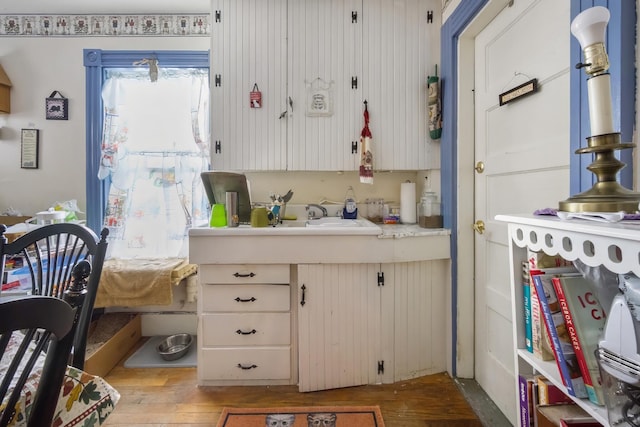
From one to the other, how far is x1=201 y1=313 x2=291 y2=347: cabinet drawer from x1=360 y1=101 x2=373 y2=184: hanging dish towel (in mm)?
1024

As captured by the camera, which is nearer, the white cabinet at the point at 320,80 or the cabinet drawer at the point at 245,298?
the cabinet drawer at the point at 245,298

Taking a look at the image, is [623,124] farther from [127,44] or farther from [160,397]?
[127,44]

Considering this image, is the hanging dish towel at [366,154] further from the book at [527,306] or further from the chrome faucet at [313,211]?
the book at [527,306]

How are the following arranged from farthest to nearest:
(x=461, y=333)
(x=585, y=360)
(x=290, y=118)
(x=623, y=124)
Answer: (x=290, y=118) < (x=461, y=333) < (x=623, y=124) < (x=585, y=360)

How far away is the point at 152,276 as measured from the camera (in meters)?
2.17

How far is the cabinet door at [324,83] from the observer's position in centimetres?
208

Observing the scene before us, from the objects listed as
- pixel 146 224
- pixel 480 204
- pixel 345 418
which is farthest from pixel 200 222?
pixel 480 204

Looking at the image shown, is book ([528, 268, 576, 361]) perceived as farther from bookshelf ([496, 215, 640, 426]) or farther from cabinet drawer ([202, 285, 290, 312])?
cabinet drawer ([202, 285, 290, 312])

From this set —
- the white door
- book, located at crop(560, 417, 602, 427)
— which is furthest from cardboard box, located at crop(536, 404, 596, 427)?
the white door

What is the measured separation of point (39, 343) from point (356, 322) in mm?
1444

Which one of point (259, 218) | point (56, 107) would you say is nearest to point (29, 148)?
point (56, 107)

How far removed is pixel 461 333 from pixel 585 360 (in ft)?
4.25

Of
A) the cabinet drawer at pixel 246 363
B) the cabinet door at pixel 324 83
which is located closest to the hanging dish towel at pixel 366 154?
the cabinet door at pixel 324 83

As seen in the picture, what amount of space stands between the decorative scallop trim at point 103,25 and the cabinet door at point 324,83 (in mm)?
941
